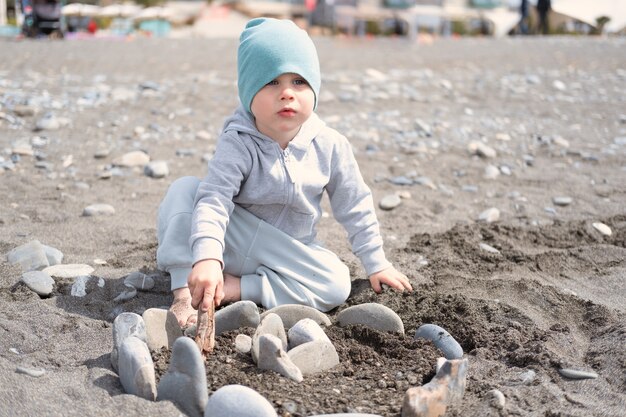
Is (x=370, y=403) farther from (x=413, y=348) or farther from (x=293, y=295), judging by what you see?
(x=293, y=295)

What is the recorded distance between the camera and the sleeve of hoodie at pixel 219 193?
3014 mm

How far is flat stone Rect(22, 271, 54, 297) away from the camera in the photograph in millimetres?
3365

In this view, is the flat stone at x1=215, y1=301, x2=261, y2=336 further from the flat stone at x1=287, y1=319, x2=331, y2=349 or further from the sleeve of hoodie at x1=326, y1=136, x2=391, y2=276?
the sleeve of hoodie at x1=326, y1=136, x2=391, y2=276

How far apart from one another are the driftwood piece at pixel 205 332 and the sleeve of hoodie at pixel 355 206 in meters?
0.97

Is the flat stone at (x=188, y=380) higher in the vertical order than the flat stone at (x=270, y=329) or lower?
higher

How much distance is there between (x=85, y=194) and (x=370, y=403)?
321cm

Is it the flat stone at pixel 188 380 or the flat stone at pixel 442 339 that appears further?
the flat stone at pixel 442 339

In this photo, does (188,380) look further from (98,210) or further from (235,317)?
(98,210)

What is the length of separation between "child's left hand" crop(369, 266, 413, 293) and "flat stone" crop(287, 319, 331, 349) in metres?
0.65

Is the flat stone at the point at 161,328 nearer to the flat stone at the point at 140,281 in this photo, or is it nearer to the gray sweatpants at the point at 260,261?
the gray sweatpants at the point at 260,261

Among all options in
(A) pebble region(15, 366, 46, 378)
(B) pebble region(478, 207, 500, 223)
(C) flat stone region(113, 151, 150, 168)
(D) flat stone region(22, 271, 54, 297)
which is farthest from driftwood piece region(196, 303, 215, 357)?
(C) flat stone region(113, 151, 150, 168)

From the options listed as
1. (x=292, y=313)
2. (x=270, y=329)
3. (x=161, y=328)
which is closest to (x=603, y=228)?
(x=292, y=313)

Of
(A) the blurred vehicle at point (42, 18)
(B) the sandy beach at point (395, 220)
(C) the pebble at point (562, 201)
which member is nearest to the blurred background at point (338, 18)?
(A) the blurred vehicle at point (42, 18)

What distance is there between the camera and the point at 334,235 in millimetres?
4484
